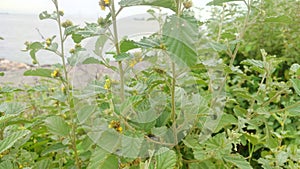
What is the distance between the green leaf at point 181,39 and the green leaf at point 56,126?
40 cm

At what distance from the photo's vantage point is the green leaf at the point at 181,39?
51 centimetres

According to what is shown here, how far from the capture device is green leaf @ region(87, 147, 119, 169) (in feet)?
2.17

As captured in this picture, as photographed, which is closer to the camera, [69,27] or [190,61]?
[190,61]

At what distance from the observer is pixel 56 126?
0.82 m

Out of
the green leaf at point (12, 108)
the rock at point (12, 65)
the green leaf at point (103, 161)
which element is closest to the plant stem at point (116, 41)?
the green leaf at point (103, 161)

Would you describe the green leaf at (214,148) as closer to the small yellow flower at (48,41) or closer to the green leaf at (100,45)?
the green leaf at (100,45)

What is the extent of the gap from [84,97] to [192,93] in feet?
0.76

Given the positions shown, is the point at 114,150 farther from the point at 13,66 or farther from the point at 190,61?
the point at 13,66

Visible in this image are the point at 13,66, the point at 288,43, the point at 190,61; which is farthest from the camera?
the point at 13,66

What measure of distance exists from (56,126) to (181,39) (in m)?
0.42

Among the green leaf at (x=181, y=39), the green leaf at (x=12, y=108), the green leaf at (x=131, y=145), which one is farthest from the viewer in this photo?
the green leaf at (x=12, y=108)

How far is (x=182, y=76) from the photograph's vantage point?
26.1 inches

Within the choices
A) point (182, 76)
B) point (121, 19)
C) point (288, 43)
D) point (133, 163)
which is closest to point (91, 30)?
point (121, 19)

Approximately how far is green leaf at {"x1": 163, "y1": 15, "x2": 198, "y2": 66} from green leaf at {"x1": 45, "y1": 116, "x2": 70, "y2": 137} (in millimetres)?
Result: 400
